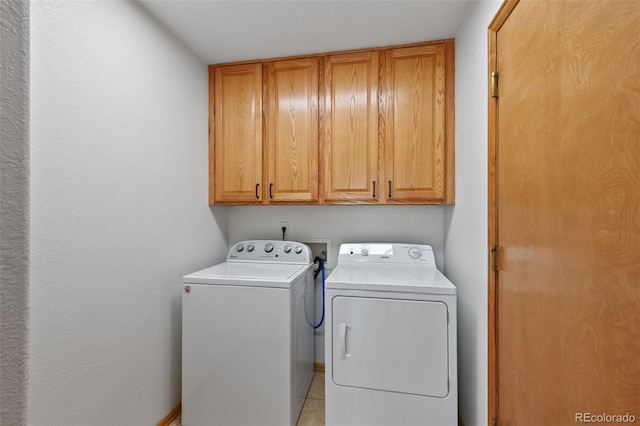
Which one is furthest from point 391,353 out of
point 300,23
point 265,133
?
point 300,23

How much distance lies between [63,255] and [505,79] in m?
1.90

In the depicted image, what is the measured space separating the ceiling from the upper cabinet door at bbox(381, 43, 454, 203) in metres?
0.14

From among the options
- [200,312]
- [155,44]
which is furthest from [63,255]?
[155,44]

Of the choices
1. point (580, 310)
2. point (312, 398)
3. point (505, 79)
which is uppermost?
point (505, 79)

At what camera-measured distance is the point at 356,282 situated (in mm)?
1506

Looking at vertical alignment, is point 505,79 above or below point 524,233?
above

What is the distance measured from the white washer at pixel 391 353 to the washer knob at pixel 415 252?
0.45 m

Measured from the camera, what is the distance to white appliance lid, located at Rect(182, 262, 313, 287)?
1.61 meters

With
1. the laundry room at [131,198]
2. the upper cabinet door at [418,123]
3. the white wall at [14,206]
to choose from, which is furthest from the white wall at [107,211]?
the upper cabinet door at [418,123]

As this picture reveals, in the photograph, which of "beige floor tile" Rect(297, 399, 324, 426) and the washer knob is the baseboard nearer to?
"beige floor tile" Rect(297, 399, 324, 426)

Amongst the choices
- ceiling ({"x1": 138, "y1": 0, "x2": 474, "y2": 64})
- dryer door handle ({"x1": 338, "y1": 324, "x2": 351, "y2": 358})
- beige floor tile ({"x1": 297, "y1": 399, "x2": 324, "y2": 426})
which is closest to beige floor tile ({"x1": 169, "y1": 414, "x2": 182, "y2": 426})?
beige floor tile ({"x1": 297, "y1": 399, "x2": 324, "y2": 426})

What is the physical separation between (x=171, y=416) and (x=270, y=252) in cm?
119

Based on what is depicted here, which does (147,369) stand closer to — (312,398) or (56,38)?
(312,398)

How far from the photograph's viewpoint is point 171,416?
1754 mm
